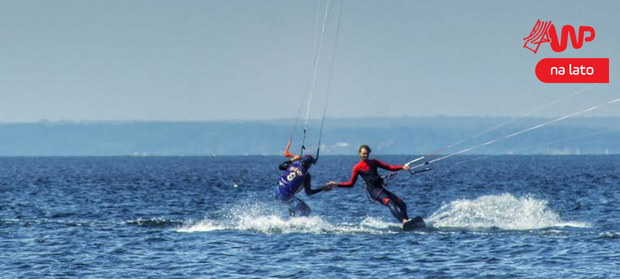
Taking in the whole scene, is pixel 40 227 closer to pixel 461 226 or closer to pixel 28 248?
pixel 28 248

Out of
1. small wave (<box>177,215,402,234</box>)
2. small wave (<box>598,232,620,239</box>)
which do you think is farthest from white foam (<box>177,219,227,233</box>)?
small wave (<box>598,232,620,239</box>)

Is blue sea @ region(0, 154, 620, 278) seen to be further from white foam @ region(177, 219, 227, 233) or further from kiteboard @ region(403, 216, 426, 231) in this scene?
kiteboard @ region(403, 216, 426, 231)

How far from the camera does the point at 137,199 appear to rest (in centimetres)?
6034

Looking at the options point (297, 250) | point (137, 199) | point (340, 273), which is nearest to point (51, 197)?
point (137, 199)

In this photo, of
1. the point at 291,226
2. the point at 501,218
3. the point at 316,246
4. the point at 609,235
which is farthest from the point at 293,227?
the point at 609,235

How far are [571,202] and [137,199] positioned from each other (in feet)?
89.2

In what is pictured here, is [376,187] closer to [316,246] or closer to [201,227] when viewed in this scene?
[316,246]

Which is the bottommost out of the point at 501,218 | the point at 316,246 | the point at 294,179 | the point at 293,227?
the point at 316,246

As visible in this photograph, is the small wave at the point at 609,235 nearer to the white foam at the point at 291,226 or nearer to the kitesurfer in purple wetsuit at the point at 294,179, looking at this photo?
the white foam at the point at 291,226

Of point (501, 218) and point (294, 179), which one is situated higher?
point (294, 179)

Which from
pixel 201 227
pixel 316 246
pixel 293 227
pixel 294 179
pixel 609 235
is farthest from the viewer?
pixel 201 227

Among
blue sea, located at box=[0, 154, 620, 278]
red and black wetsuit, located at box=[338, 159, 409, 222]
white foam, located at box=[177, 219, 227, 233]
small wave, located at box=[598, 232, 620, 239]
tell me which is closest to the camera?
blue sea, located at box=[0, 154, 620, 278]

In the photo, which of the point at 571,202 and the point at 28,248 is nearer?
the point at 28,248

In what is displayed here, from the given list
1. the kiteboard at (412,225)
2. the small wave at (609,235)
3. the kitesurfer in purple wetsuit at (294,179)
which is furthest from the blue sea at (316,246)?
the kitesurfer in purple wetsuit at (294,179)
